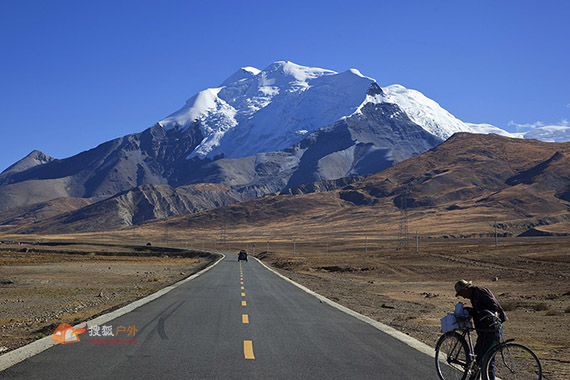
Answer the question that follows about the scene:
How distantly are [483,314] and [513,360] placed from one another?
0.77 m

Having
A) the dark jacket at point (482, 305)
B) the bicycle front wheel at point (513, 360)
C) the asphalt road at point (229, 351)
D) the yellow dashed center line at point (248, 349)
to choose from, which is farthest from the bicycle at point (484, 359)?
the yellow dashed center line at point (248, 349)

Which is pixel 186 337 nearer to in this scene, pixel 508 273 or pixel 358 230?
pixel 508 273

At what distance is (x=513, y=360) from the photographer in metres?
8.90

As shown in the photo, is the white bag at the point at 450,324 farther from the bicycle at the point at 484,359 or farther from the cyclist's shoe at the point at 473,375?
the cyclist's shoe at the point at 473,375

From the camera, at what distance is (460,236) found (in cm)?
16050

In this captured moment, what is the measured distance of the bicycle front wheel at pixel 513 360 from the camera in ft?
28.4

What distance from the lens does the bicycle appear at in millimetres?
8781

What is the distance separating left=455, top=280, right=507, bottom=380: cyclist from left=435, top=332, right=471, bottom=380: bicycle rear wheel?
0.20m
